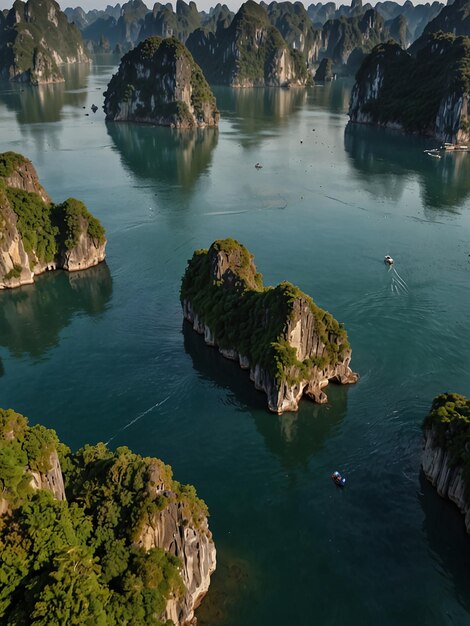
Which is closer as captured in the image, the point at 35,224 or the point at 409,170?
the point at 35,224

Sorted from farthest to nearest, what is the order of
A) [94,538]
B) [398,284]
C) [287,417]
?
[398,284]
[287,417]
[94,538]

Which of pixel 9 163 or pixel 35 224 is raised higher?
pixel 9 163

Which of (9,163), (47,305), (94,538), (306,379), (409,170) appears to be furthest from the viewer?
(409,170)

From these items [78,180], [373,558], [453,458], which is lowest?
[373,558]

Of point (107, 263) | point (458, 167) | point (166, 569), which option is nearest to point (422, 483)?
point (166, 569)

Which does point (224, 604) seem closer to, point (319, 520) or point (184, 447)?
point (319, 520)

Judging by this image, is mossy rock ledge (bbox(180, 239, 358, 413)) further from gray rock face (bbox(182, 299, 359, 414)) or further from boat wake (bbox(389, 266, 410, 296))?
boat wake (bbox(389, 266, 410, 296))

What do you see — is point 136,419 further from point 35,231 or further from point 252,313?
point 35,231

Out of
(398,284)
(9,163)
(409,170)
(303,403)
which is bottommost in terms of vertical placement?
(303,403)

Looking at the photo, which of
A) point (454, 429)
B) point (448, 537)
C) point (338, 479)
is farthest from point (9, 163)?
point (448, 537)
